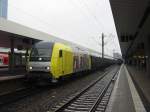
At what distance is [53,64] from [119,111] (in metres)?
8.12

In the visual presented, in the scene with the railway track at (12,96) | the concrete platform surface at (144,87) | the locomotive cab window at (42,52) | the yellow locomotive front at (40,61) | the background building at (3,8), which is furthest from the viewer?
the background building at (3,8)

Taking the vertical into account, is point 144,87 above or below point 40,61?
below

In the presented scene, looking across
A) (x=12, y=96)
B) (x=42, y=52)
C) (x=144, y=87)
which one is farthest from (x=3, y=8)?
(x=12, y=96)

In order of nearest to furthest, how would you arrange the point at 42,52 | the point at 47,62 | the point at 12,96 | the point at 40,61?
the point at 12,96 < the point at 47,62 < the point at 40,61 < the point at 42,52

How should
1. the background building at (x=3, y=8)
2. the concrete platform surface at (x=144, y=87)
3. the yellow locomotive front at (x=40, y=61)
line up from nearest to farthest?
the concrete platform surface at (x=144, y=87) → the yellow locomotive front at (x=40, y=61) → the background building at (x=3, y=8)

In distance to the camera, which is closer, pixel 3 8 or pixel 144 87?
pixel 144 87

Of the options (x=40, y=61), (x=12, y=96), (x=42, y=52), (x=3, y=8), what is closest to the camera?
(x=12, y=96)

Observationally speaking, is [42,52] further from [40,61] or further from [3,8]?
[3,8]

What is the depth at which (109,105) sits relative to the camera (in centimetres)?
1389

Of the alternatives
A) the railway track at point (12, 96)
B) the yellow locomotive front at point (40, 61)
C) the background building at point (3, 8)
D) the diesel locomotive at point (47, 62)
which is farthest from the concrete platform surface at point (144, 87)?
the background building at point (3, 8)

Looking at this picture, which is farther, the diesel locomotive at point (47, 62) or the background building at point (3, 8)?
the background building at point (3, 8)

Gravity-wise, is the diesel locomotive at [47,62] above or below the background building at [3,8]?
below

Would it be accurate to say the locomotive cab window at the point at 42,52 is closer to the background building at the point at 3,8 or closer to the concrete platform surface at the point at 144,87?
the concrete platform surface at the point at 144,87

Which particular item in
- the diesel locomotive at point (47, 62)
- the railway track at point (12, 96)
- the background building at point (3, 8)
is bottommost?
the railway track at point (12, 96)
